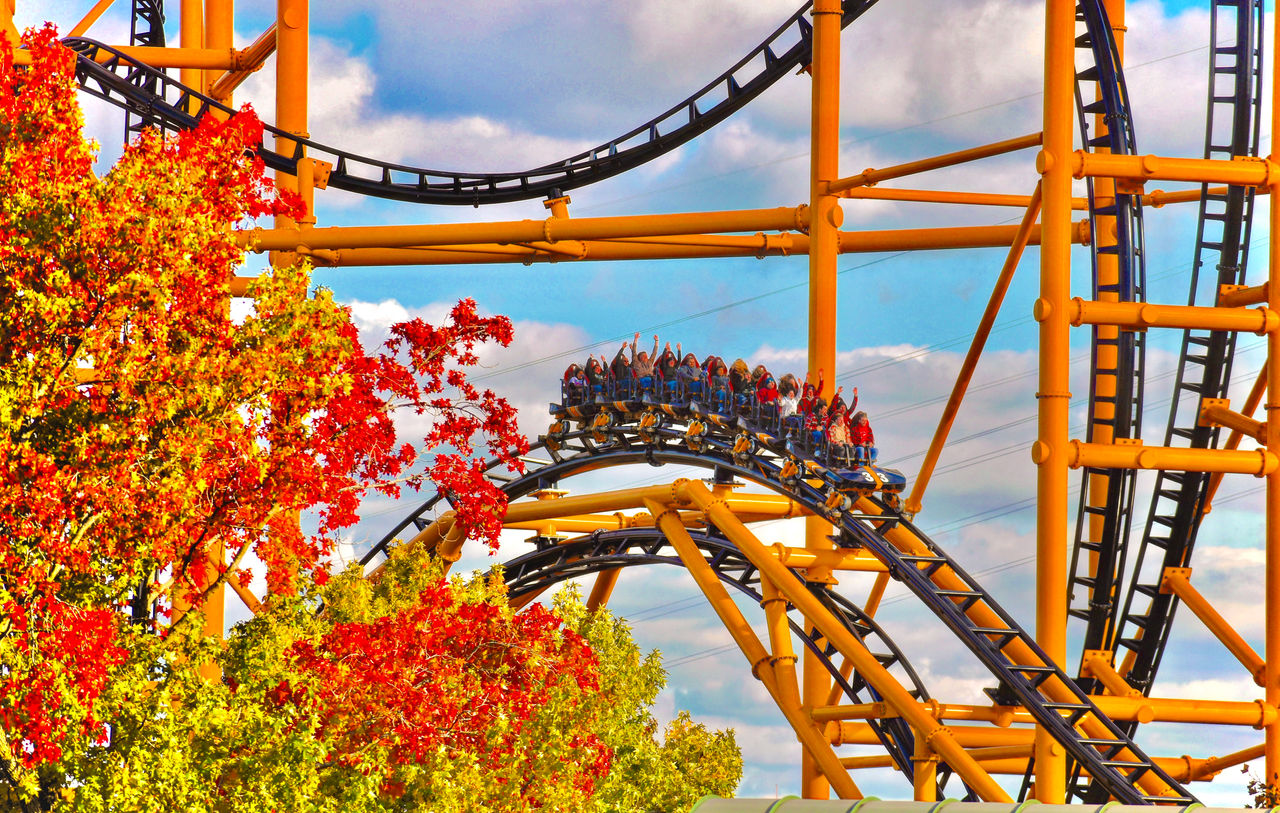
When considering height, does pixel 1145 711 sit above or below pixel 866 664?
below

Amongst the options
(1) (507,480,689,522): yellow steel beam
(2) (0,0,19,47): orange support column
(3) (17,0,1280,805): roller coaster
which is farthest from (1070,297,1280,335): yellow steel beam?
(2) (0,0,19,47): orange support column

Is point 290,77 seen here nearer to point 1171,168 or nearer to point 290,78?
point 290,78

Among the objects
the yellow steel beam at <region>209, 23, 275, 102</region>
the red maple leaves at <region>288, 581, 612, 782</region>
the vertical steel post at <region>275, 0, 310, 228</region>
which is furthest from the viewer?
the yellow steel beam at <region>209, 23, 275, 102</region>

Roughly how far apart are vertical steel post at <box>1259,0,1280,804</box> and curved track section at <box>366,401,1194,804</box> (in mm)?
1818

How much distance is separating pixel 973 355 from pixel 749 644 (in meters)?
3.73

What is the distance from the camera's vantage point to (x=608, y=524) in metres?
21.7

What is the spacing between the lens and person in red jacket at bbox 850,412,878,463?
1584 centimetres

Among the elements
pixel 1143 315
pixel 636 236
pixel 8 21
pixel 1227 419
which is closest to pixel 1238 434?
pixel 1227 419

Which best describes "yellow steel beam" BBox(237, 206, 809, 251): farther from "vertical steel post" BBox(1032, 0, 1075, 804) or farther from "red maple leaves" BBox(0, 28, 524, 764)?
"red maple leaves" BBox(0, 28, 524, 764)

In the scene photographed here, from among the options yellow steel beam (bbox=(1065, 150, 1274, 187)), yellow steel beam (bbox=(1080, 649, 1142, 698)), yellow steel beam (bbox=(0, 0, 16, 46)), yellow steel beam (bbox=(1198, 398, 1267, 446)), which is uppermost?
yellow steel beam (bbox=(0, 0, 16, 46))

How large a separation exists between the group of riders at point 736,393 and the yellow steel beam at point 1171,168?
3.20 meters

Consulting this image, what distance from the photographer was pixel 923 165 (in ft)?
56.7

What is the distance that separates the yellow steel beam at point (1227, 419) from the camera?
50.8 feet

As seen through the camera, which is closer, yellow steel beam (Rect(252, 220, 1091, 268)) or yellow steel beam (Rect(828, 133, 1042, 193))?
A: yellow steel beam (Rect(828, 133, 1042, 193))
